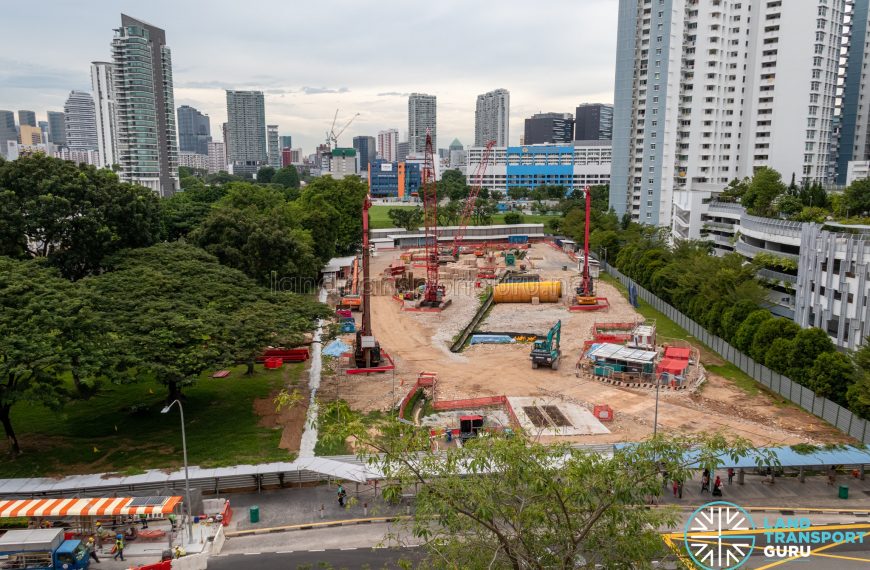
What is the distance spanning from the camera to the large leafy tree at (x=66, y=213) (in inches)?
1815

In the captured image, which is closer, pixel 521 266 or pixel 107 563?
pixel 107 563

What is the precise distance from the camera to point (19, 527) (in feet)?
80.6

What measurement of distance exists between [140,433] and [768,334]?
129ft

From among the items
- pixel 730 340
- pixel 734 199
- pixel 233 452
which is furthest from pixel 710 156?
pixel 233 452

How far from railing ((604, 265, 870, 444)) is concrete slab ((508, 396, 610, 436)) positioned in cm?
1283

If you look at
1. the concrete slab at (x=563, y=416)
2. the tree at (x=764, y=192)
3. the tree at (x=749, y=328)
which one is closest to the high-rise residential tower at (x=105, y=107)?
the tree at (x=764, y=192)

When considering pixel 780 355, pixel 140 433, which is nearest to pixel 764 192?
pixel 780 355

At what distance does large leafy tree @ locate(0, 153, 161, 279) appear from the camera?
46.1m

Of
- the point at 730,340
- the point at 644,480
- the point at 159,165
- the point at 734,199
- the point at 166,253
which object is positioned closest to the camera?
the point at 644,480

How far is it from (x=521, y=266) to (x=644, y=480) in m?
84.0

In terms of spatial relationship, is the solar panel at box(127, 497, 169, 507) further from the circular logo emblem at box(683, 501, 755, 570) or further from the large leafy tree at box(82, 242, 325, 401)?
the circular logo emblem at box(683, 501, 755, 570)

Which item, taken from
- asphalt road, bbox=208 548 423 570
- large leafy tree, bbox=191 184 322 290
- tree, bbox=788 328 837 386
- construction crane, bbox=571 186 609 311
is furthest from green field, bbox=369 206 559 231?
asphalt road, bbox=208 548 423 570

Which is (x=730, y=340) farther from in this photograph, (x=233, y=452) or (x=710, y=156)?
(x=710, y=156)

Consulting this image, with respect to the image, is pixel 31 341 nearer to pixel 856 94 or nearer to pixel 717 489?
pixel 717 489
